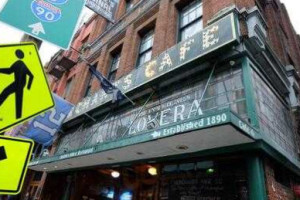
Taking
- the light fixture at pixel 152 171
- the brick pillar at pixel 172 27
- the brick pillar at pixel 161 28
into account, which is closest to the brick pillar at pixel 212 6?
the brick pillar at pixel 172 27

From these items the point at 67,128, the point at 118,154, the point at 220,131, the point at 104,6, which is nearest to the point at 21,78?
the point at 220,131

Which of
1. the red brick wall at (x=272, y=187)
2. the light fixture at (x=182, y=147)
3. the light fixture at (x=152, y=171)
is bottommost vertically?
the red brick wall at (x=272, y=187)

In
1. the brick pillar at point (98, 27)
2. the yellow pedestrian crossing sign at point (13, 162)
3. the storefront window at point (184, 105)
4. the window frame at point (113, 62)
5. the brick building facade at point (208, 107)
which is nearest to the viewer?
the yellow pedestrian crossing sign at point (13, 162)

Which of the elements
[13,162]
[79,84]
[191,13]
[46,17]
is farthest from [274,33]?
[13,162]

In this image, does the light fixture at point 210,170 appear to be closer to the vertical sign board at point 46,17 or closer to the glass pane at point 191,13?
the vertical sign board at point 46,17

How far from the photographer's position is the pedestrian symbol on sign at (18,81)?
290 cm

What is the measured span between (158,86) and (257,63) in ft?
9.72

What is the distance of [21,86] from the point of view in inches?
120

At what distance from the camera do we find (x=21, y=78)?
122 inches

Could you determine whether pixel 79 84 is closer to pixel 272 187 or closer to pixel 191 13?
pixel 191 13

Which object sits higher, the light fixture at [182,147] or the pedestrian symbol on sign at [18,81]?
the light fixture at [182,147]

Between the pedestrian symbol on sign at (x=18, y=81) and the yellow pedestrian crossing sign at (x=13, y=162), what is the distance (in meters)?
0.34

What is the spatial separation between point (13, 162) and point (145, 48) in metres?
9.35

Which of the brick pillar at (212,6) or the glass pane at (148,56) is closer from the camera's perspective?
the brick pillar at (212,6)
